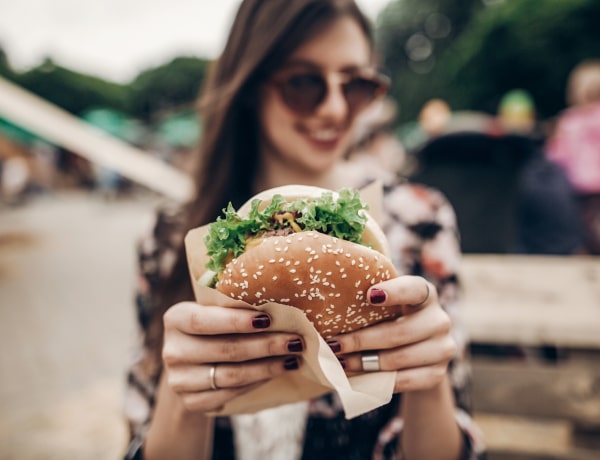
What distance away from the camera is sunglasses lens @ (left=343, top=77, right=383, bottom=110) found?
1.89 meters

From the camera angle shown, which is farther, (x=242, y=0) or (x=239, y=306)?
(x=242, y=0)

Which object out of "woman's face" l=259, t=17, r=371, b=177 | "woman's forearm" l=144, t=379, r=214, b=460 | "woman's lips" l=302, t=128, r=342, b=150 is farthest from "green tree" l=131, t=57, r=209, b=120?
"woman's forearm" l=144, t=379, r=214, b=460

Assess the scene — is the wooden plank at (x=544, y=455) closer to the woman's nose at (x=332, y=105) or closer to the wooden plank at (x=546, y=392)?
the wooden plank at (x=546, y=392)

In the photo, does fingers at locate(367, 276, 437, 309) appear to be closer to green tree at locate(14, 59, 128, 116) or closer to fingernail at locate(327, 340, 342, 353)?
fingernail at locate(327, 340, 342, 353)

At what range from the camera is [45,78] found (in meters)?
37.1

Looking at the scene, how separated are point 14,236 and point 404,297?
12.8 metres

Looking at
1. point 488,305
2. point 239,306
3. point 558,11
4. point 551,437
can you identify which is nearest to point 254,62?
point 239,306

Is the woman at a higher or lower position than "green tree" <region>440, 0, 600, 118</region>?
lower

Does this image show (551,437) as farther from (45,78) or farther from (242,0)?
(45,78)

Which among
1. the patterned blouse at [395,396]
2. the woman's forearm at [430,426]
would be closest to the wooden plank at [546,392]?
the patterned blouse at [395,396]

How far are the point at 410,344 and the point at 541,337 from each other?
1.61m

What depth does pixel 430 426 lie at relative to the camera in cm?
148

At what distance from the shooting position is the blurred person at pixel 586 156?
13.3 feet

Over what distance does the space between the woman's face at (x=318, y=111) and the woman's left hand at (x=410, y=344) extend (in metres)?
0.86
